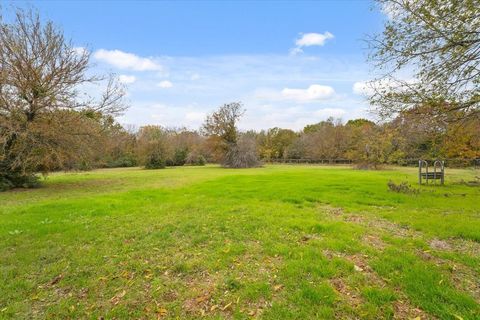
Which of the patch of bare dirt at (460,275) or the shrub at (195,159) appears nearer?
the patch of bare dirt at (460,275)

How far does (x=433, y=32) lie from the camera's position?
219 inches

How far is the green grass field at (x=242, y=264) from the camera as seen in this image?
2990 millimetres

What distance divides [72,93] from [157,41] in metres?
5.16

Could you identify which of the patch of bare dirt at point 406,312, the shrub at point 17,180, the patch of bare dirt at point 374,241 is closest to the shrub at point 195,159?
the shrub at point 17,180

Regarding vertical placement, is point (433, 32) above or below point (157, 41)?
below

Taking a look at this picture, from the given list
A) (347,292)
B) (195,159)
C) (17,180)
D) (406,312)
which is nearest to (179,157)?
(195,159)

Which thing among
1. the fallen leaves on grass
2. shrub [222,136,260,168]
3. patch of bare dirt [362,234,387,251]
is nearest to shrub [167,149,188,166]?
shrub [222,136,260,168]

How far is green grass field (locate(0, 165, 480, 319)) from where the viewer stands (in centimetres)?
299

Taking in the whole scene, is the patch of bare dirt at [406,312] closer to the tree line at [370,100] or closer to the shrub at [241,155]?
the tree line at [370,100]

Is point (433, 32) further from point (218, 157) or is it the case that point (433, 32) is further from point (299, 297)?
point (218, 157)

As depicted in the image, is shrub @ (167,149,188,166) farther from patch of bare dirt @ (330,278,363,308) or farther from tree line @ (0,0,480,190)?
patch of bare dirt @ (330,278,363,308)

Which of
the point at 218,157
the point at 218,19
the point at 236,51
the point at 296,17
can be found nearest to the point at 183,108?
the point at 218,157

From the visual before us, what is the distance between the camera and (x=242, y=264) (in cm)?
394

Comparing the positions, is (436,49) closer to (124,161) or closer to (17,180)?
(17,180)
